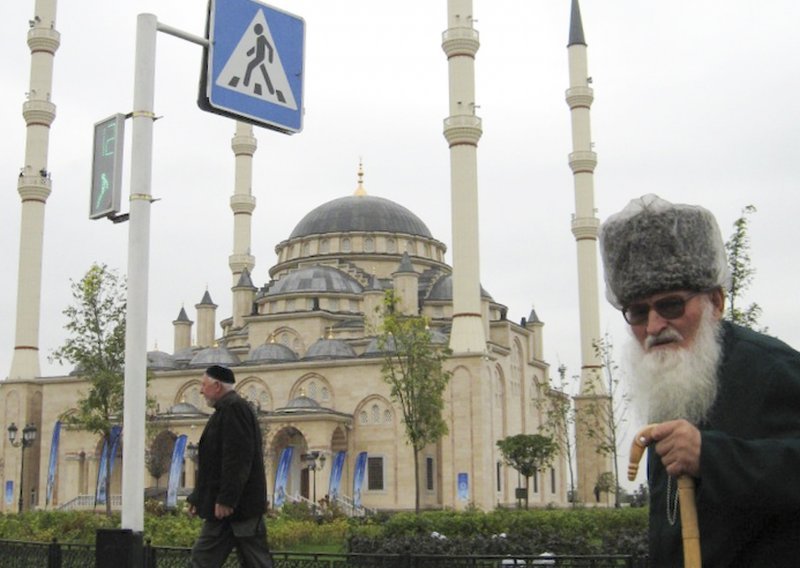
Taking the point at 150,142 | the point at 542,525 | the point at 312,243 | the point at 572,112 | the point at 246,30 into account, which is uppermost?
the point at 572,112

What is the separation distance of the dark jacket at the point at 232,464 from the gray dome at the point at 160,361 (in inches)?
1477

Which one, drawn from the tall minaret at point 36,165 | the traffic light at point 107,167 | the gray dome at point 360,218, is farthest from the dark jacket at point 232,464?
the gray dome at point 360,218

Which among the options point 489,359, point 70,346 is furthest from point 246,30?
point 489,359

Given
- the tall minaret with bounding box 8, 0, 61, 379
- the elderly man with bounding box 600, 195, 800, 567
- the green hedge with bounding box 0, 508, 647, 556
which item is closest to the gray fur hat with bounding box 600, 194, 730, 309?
the elderly man with bounding box 600, 195, 800, 567

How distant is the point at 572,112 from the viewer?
41312 mm

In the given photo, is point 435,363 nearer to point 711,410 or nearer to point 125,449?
point 125,449

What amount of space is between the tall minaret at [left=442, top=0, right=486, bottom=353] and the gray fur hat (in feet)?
101

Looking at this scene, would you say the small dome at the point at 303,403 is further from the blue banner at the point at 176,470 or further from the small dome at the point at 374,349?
the blue banner at the point at 176,470

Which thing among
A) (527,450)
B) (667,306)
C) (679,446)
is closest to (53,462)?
(527,450)

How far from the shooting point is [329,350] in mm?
39812

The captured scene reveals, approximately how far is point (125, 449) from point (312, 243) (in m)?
44.6

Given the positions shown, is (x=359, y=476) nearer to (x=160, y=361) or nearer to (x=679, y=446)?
(x=160, y=361)

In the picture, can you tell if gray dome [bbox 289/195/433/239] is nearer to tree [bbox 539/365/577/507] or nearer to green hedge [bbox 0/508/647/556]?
tree [bbox 539/365/577/507]

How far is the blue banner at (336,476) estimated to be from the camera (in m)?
35.4
